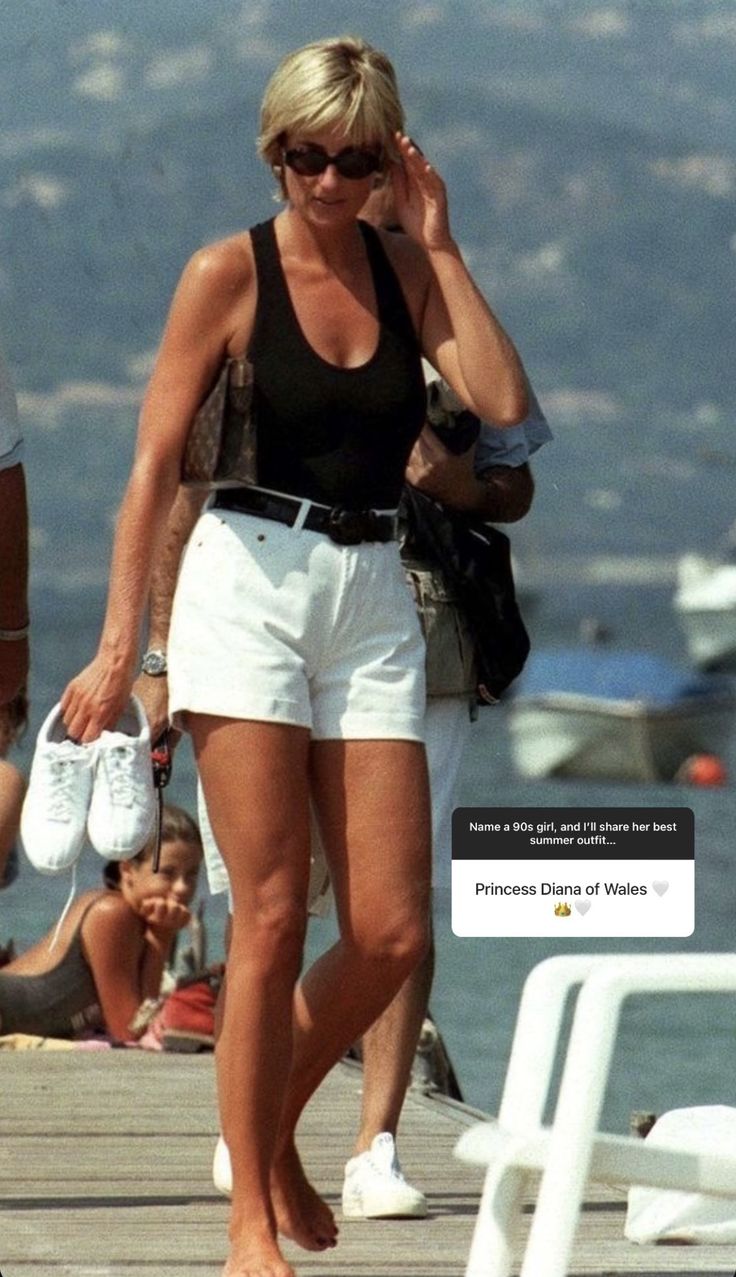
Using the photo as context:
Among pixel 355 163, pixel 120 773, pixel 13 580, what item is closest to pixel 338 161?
pixel 355 163

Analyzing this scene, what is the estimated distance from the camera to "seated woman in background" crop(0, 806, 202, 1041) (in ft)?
25.8

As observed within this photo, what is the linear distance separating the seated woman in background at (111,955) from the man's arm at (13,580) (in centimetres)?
325

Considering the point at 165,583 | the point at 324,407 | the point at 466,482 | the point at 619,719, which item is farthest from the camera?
the point at 619,719

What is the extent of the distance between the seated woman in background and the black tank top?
356 centimetres

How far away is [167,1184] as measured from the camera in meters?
5.45

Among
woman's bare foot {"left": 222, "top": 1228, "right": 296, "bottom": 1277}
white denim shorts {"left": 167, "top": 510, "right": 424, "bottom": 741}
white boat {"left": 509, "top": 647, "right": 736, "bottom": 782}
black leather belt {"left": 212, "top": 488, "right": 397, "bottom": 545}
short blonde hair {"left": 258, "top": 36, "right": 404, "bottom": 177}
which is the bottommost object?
white boat {"left": 509, "top": 647, "right": 736, "bottom": 782}

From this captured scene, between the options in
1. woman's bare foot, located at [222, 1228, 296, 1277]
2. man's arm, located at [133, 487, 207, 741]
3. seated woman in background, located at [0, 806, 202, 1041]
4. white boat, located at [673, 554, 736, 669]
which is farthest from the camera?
white boat, located at [673, 554, 736, 669]

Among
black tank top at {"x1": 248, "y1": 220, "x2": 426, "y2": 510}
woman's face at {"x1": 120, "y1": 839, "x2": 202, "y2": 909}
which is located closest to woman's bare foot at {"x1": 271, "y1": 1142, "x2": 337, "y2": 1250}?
black tank top at {"x1": 248, "y1": 220, "x2": 426, "y2": 510}

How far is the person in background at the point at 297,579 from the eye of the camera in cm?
429

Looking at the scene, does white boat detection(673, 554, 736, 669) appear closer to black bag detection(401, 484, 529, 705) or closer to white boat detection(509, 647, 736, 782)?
white boat detection(509, 647, 736, 782)

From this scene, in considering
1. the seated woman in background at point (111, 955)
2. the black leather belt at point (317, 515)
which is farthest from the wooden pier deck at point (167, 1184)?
the black leather belt at point (317, 515)

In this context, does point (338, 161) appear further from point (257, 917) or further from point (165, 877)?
point (165, 877)

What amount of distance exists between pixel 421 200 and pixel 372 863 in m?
0.95

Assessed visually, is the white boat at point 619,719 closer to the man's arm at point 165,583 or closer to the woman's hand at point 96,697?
the man's arm at point 165,583
